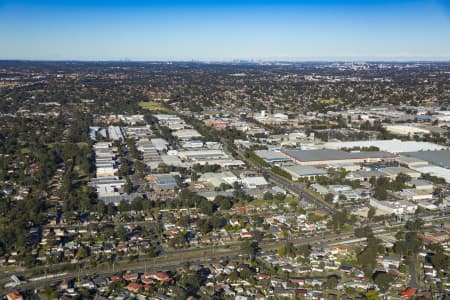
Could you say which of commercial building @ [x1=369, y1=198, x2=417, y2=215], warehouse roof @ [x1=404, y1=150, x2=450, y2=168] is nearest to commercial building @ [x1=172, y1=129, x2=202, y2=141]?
warehouse roof @ [x1=404, y1=150, x2=450, y2=168]

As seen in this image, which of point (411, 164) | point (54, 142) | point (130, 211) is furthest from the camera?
point (54, 142)

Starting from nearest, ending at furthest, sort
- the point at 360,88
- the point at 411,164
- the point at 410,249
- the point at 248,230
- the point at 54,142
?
the point at 410,249 < the point at 248,230 < the point at 411,164 < the point at 54,142 < the point at 360,88

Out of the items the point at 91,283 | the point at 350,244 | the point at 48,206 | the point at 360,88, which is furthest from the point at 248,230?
the point at 360,88

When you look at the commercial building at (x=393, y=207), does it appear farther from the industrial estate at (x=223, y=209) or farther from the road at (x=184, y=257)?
the road at (x=184, y=257)

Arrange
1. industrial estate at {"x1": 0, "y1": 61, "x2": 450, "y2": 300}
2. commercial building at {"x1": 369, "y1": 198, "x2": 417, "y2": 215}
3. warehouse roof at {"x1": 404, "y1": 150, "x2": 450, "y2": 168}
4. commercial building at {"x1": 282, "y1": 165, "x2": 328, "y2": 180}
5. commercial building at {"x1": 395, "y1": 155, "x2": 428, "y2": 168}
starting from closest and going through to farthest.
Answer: industrial estate at {"x1": 0, "y1": 61, "x2": 450, "y2": 300}, commercial building at {"x1": 369, "y1": 198, "x2": 417, "y2": 215}, commercial building at {"x1": 282, "y1": 165, "x2": 328, "y2": 180}, commercial building at {"x1": 395, "y1": 155, "x2": 428, "y2": 168}, warehouse roof at {"x1": 404, "y1": 150, "x2": 450, "y2": 168}

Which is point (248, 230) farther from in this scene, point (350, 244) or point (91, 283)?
point (91, 283)

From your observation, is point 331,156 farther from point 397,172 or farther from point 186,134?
point 186,134

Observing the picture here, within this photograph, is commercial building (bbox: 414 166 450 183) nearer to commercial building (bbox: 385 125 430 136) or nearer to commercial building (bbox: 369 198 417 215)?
commercial building (bbox: 369 198 417 215)

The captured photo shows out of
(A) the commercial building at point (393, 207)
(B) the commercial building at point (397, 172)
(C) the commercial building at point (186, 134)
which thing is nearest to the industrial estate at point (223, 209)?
(A) the commercial building at point (393, 207)
